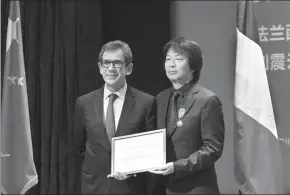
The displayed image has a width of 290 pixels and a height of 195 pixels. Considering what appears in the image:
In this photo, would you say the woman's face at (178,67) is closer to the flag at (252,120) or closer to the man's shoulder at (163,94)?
the man's shoulder at (163,94)

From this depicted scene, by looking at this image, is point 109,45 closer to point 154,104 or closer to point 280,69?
point 154,104

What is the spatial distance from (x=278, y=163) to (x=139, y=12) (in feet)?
4.37

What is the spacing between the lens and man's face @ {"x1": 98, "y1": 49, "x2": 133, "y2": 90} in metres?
2.61

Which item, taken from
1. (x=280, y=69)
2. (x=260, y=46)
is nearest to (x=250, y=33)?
(x=260, y=46)

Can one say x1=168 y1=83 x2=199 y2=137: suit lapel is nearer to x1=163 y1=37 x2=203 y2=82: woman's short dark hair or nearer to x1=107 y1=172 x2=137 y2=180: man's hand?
x1=163 y1=37 x2=203 y2=82: woman's short dark hair

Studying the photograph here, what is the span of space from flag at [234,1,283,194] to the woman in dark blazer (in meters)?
0.47

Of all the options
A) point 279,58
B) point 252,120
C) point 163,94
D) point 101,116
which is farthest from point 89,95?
point 279,58

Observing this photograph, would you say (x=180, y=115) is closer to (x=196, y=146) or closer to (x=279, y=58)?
(x=196, y=146)

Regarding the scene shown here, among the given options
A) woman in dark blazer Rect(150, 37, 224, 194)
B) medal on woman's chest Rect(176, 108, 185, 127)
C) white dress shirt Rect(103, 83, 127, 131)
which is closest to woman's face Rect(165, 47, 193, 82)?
woman in dark blazer Rect(150, 37, 224, 194)

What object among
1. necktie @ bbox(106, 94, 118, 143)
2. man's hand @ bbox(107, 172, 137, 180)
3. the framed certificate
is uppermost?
necktie @ bbox(106, 94, 118, 143)

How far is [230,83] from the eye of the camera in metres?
3.63

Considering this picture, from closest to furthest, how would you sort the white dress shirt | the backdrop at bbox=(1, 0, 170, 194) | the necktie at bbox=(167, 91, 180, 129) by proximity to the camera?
the necktie at bbox=(167, 91, 180, 129)
the white dress shirt
the backdrop at bbox=(1, 0, 170, 194)

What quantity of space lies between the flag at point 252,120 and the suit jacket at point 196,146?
48 cm

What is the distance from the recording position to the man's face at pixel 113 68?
2.61 meters
